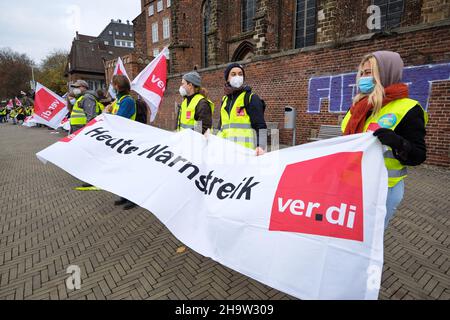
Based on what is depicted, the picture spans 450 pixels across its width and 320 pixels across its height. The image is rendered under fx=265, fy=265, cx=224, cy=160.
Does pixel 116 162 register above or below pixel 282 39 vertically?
below

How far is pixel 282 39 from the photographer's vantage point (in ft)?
48.2

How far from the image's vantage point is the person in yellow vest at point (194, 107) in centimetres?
370

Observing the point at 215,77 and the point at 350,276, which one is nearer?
the point at 350,276

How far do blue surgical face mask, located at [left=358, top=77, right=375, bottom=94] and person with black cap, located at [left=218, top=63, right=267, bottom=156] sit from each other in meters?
1.22

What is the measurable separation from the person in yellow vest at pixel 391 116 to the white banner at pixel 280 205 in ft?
0.50

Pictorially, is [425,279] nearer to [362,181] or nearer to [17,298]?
[362,181]

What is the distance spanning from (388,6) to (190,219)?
1385 cm

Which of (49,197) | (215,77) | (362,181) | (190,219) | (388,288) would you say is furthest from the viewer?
(215,77)

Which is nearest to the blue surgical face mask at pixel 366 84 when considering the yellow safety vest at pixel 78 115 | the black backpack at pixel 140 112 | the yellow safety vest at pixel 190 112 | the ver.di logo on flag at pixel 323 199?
the ver.di logo on flag at pixel 323 199

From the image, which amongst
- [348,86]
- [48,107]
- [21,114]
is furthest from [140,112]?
[21,114]

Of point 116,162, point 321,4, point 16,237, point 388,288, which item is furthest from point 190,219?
point 321,4

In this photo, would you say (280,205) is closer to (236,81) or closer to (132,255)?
(236,81)

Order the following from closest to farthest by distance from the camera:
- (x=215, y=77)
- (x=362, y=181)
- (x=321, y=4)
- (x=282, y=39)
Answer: (x=362, y=181) < (x=321, y=4) < (x=215, y=77) < (x=282, y=39)

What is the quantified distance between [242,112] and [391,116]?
1736mm
